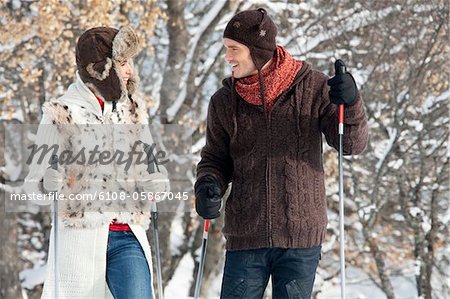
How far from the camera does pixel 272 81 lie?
343cm

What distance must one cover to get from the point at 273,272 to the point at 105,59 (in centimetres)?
117

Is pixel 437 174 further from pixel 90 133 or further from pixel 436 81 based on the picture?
pixel 90 133

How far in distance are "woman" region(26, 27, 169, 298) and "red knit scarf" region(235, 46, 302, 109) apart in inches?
23.7

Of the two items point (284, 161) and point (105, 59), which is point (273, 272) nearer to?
point (284, 161)

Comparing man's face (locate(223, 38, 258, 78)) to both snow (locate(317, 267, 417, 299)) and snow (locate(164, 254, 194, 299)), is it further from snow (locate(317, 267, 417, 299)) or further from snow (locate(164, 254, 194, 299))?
snow (locate(164, 254, 194, 299))

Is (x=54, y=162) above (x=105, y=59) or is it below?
below

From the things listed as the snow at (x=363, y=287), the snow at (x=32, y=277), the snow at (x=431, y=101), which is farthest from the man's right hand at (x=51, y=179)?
the snow at (x=32, y=277)

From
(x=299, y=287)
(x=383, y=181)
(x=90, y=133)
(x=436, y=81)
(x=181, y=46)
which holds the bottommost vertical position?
(x=299, y=287)

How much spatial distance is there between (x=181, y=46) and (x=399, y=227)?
10.8 ft

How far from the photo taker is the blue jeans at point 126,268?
3.57 meters

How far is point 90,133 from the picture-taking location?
3727 millimetres

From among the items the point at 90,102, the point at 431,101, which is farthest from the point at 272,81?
the point at 431,101

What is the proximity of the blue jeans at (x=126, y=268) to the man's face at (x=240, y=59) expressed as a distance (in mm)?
843

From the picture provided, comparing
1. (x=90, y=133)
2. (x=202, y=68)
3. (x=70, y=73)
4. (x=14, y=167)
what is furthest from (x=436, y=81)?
(x=90, y=133)
